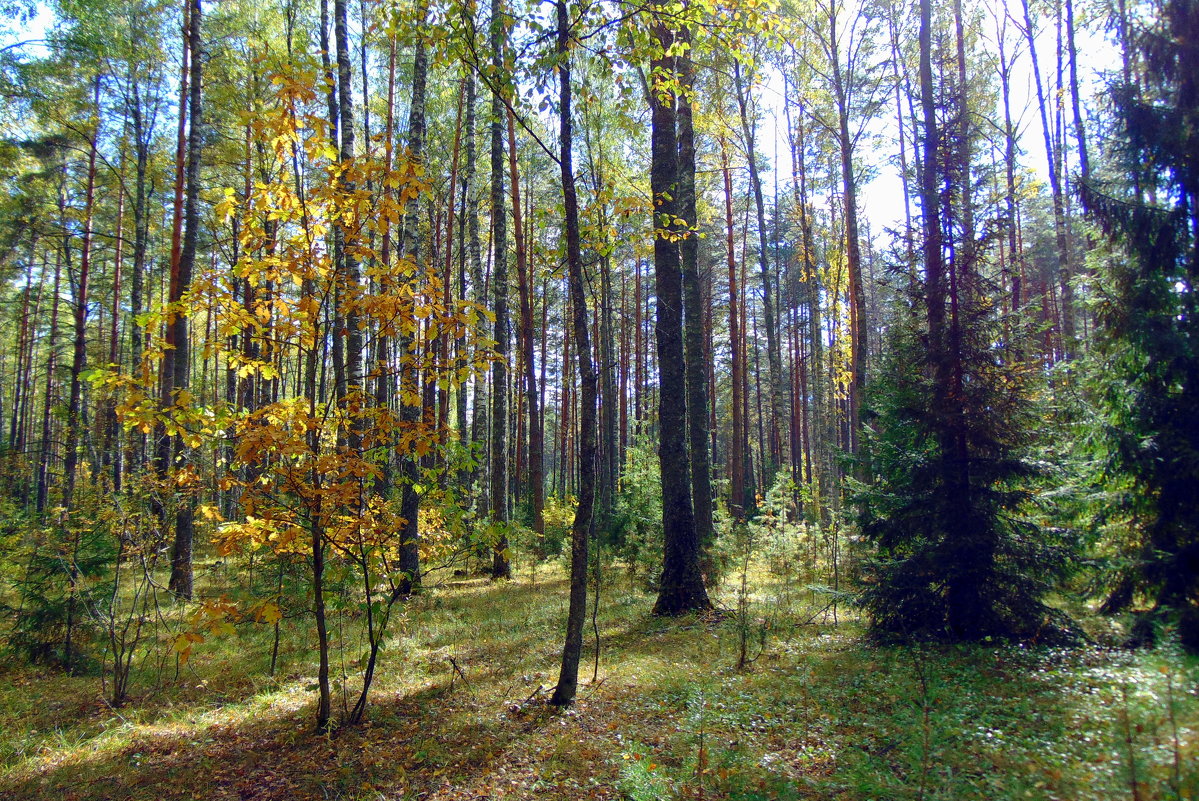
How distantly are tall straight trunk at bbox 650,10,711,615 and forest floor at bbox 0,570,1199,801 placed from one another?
1.21 m

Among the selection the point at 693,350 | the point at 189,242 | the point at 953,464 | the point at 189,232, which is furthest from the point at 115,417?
the point at 953,464

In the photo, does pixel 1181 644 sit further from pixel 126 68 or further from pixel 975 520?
pixel 126 68

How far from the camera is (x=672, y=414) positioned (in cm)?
835

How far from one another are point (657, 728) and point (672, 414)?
4.51 metres

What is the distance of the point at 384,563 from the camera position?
4633 millimetres

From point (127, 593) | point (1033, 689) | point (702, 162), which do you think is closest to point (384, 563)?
point (1033, 689)

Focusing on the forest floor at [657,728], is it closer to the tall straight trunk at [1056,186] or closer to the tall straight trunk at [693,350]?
the tall straight trunk at [693,350]

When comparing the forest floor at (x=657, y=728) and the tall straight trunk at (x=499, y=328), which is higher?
the tall straight trunk at (x=499, y=328)

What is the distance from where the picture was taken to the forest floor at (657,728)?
11.0 feet

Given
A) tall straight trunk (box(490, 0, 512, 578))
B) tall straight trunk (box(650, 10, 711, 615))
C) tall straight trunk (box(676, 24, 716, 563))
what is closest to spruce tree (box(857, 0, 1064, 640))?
tall straight trunk (box(650, 10, 711, 615))

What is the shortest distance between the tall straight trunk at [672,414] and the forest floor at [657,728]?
121 cm

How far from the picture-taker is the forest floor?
11.0ft

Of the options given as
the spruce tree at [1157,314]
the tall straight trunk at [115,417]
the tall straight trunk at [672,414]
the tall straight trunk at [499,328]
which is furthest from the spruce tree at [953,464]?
the tall straight trunk at [115,417]

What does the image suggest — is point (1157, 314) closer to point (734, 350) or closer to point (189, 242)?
point (189, 242)
